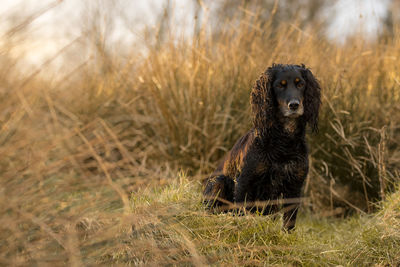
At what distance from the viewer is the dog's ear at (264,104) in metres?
2.89

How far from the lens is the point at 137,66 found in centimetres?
484

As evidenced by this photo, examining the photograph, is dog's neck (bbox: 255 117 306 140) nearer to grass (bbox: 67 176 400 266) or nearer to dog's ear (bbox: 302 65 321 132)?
dog's ear (bbox: 302 65 321 132)

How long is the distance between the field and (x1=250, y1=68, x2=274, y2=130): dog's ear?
659mm

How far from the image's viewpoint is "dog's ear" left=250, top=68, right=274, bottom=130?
2887mm

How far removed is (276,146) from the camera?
286 cm

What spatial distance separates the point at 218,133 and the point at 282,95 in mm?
1488

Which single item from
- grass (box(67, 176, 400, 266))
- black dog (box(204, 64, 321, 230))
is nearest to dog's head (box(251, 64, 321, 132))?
black dog (box(204, 64, 321, 230))

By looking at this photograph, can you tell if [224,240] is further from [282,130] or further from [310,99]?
[310,99]

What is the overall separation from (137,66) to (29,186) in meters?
3.13

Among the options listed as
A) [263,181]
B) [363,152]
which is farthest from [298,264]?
[363,152]

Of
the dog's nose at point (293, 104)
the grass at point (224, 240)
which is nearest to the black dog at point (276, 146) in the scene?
the dog's nose at point (293, 104)

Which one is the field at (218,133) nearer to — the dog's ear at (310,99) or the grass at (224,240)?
the grass at (224,240)

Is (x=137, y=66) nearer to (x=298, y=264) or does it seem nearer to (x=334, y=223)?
(x=334, y=223)

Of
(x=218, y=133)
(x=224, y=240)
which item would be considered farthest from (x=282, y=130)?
(x=218, y=133)
